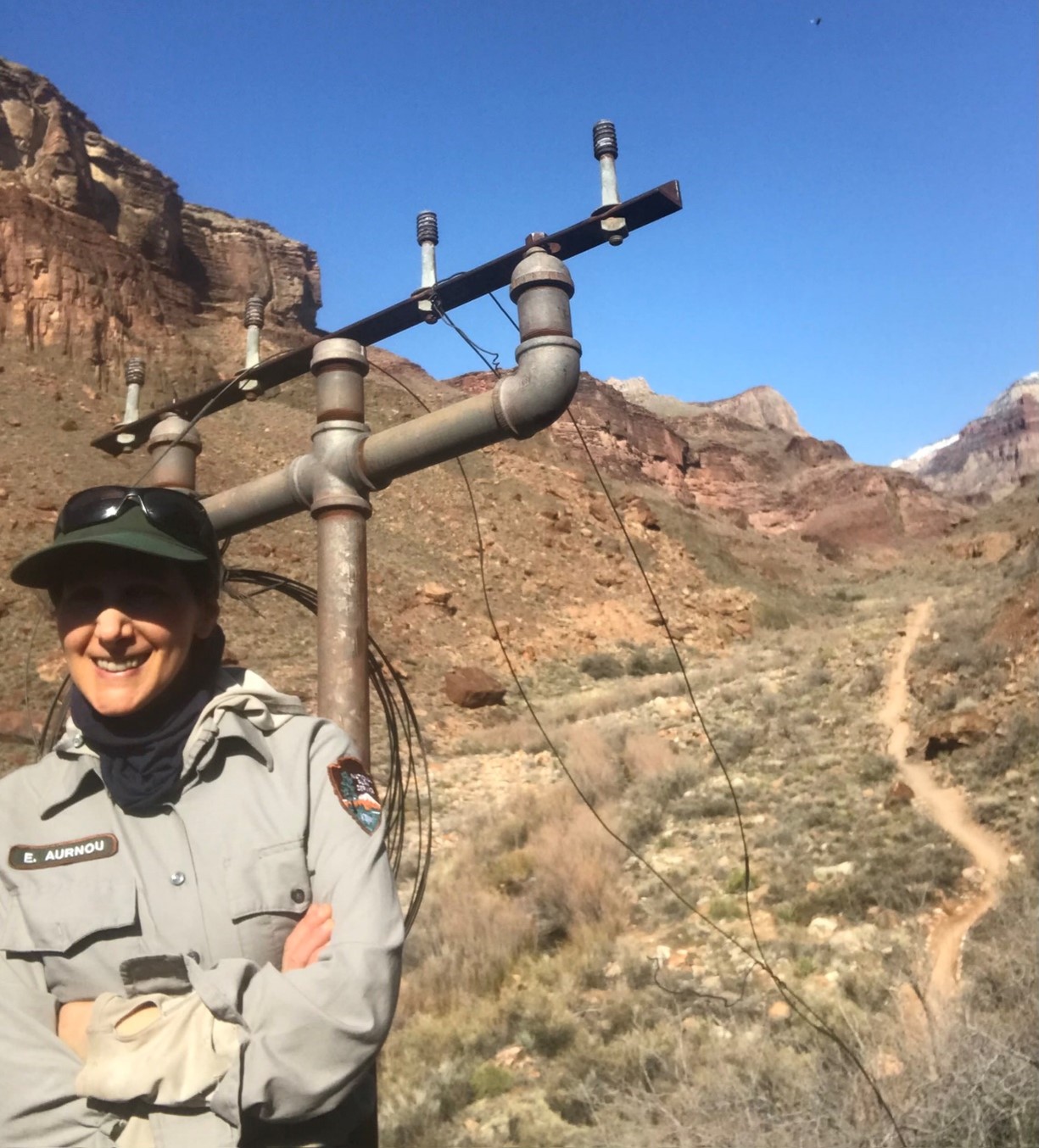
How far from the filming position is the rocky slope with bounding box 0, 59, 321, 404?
31.3 m

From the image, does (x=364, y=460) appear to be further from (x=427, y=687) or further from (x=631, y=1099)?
(x=427, y=687)

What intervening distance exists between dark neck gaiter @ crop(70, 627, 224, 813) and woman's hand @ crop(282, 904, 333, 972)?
38cm

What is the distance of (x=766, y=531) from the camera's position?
63344 mm

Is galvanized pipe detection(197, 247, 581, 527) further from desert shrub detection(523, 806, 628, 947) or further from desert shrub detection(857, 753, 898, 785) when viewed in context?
desert shrub detection(857, 753, 898, 785)

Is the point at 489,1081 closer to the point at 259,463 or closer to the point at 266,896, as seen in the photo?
the point at 266,896

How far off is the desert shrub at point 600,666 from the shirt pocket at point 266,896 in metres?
19.8

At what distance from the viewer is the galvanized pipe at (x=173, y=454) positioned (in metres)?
3.82

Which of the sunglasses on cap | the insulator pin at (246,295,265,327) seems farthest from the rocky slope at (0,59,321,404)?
the sunglasses on cap

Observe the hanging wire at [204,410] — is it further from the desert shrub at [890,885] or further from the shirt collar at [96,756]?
the desert shrub at [890,885]

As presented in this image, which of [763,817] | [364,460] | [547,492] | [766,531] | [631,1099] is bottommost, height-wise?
[631,1099]

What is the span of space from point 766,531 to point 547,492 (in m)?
36.8

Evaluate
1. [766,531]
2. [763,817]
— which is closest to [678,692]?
[763,817]

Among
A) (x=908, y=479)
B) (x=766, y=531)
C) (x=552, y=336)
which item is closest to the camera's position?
(x=552, y=336)

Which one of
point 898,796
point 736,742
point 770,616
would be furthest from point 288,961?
point 770,616
